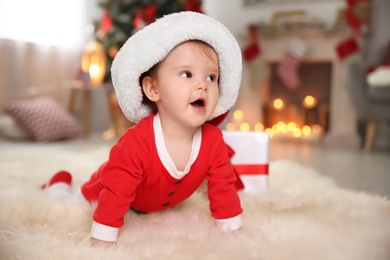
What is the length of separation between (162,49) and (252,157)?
0.55 meters

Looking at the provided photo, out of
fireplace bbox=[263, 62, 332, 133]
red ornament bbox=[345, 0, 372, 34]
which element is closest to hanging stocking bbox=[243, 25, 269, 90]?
fireplace bbox=[263, 62, 332, 133]

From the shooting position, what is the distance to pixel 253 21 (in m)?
3.83

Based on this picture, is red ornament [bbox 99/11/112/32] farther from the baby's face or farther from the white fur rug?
the baby's face

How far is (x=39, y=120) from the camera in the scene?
293 cm

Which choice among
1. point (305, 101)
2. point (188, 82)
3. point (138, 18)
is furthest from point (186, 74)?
point (305, 101)

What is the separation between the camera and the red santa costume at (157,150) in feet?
2.79

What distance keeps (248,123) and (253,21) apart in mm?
937

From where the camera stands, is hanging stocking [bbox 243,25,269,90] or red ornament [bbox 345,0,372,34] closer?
red ornament [bbox 345,0,372,34]

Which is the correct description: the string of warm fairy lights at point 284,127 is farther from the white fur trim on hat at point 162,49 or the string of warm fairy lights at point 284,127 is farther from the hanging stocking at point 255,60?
the white fur trim on hat at point 162,49

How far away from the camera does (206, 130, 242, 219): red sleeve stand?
37.3 inches

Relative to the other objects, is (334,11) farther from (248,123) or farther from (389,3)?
(248,123)

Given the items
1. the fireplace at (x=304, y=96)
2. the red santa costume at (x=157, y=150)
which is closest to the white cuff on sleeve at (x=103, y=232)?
the red santa costume at (x=157, y=150)

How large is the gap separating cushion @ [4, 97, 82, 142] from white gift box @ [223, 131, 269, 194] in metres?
1.98

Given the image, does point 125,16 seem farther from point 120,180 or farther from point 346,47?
point 120,180
